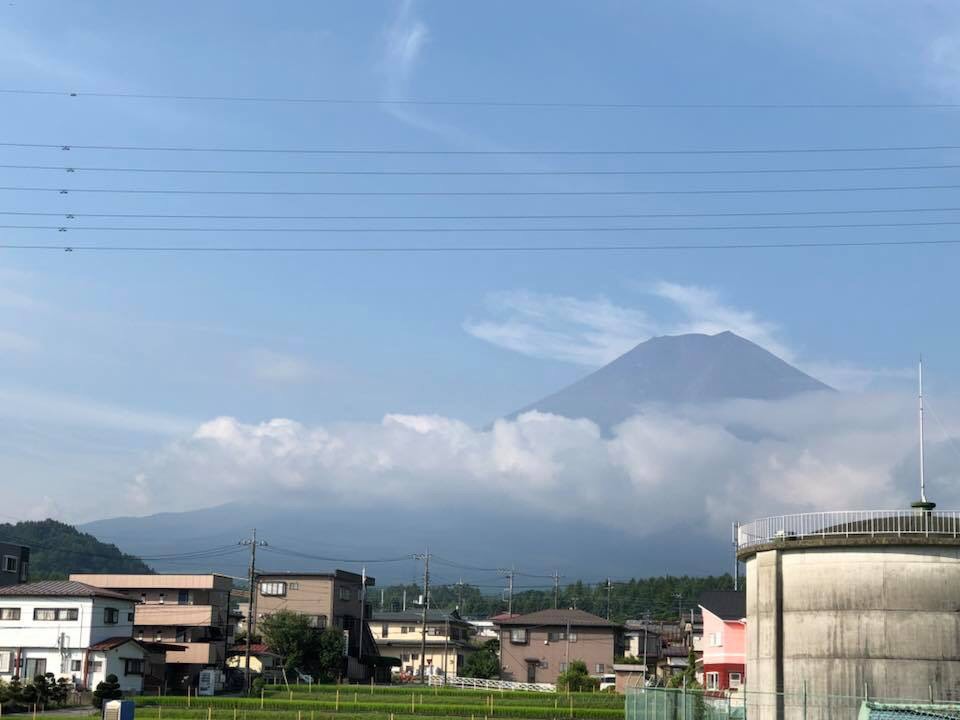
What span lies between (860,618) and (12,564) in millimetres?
67027

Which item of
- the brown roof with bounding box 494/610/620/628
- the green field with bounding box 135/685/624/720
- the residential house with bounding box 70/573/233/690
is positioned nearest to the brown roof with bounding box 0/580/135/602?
the residential house with bounding box 70/573/233/690

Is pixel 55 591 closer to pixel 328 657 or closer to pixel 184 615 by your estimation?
pixel 184 615

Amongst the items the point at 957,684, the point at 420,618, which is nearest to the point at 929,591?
the point at 957,684

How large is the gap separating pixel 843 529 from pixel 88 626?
45890 mm

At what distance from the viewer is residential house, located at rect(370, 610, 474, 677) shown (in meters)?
108

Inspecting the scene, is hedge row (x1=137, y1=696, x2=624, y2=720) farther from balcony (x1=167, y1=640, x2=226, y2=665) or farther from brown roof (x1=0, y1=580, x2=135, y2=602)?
balcony (x1=167, y1=640, x2=226, y2=665)

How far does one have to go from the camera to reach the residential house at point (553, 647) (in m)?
90.5

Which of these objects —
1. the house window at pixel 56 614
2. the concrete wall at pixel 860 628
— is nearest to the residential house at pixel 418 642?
the house window at pixel 56 614

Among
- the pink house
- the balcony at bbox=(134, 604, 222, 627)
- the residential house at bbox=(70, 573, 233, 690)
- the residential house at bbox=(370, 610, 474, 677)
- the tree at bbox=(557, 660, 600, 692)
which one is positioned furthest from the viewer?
the residential house at bbox=(370, 610, 474, 677)

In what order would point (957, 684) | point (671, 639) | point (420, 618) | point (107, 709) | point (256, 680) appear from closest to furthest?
1. point (957, 684)
2. point (107, 709)
3. point (256, 680)
4. point (420, 618)
5. point (671, 639)

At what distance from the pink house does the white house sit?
108ft

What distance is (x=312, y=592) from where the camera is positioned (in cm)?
9269

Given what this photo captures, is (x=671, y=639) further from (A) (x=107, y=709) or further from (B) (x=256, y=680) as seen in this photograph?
(A) (x=107, y=709)

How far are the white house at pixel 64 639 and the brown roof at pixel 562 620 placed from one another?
33.7 meters
